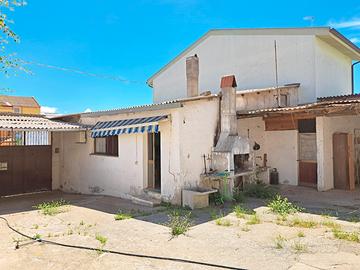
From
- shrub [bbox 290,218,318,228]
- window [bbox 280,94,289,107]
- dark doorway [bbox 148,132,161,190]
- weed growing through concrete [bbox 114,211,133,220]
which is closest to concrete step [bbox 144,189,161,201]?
dark doorway [bbox 148,132,161,190]

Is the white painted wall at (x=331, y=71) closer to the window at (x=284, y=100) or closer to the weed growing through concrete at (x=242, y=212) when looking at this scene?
the window at (x=284, y=100)

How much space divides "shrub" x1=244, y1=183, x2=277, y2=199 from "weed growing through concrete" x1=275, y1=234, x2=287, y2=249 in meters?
5.24

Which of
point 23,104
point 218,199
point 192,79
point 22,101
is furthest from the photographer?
point 22,101

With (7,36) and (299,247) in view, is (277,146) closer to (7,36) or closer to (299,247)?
(299,247)

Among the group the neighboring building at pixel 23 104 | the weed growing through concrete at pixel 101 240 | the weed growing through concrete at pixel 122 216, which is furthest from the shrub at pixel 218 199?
the neighboring building at pixel 23 104

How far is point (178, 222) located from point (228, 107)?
538 centimetres

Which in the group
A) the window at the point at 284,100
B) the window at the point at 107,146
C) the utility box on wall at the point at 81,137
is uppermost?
the window at the point at 284,100

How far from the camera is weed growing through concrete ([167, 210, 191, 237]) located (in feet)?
23.7

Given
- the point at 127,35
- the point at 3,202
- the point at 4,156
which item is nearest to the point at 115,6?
the point at 127,35

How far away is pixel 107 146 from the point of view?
13891 millimetres

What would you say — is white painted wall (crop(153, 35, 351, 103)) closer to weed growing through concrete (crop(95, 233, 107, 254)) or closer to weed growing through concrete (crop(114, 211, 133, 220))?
weed growing through concrete (crop(114, 211, 133, 220))

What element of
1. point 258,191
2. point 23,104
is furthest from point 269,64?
point 23,104

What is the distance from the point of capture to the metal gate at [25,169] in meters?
13.8

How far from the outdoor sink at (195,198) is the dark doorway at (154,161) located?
6.48 ft
